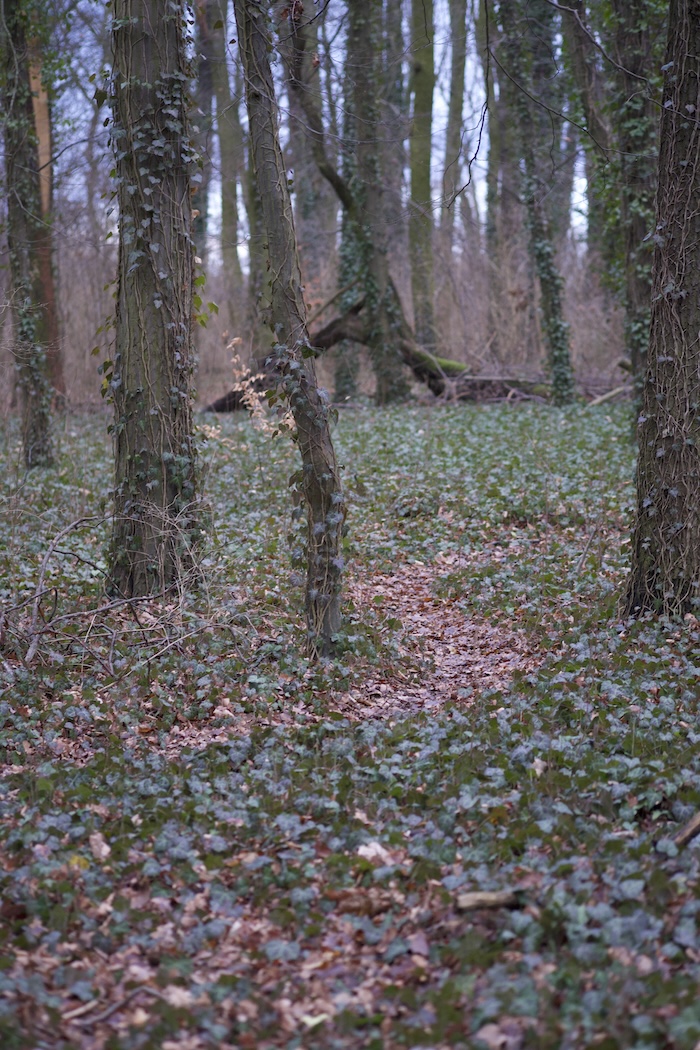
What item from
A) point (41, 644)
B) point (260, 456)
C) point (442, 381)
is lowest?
point (41, 644)

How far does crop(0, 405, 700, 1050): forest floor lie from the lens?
3.08 metres

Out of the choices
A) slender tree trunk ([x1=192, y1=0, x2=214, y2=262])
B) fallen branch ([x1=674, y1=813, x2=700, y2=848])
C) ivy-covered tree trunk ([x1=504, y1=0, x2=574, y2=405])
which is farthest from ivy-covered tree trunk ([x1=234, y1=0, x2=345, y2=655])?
ivy-covered tree trunk ([x1=504, y1=0, x2=574, y2=405])

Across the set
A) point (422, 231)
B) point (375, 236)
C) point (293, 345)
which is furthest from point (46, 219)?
point (293, 345)

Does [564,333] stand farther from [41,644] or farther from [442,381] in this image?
[41,644]

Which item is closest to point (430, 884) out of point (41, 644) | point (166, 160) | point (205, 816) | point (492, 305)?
point (205, 816)

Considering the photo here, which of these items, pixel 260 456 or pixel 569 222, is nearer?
pixel 260 456

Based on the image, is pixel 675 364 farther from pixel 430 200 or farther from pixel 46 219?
pixel 46 219

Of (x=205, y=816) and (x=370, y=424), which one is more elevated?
(x=370, y=424)

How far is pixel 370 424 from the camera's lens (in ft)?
51.0

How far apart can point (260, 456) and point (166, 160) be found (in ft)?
18.7

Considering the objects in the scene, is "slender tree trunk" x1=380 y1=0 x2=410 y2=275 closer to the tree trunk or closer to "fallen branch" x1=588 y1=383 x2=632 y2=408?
the tree trunk

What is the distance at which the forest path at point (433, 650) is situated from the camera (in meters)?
5.91

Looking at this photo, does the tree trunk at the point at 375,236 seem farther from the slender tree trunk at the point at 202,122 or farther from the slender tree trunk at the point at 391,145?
the slender tree trunk at the point at 202,122

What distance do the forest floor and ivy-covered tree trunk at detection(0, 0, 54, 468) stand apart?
410 cm
